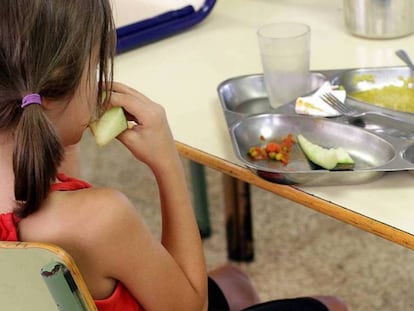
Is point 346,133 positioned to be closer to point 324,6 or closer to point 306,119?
point 306,119

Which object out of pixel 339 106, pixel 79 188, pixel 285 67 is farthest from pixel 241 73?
pixel 79 188

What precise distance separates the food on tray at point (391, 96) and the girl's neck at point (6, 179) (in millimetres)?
567

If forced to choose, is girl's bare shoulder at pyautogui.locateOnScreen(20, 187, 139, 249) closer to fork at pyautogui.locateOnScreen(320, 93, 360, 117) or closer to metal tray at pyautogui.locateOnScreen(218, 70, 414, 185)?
metal tray at pyautogui.locateOnScreen(218, 70, 414, 185)

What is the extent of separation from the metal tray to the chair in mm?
352

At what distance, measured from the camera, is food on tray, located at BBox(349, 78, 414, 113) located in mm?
1190

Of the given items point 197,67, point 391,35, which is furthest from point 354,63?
point 197,67

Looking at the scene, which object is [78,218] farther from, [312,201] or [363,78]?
[363,78]

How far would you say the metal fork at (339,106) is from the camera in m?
1.16

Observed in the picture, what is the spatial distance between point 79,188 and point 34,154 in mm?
117

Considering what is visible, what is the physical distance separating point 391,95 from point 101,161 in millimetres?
1430

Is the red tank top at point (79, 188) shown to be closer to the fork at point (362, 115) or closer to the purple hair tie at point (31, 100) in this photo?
the purple hair tie at point (31, 100)

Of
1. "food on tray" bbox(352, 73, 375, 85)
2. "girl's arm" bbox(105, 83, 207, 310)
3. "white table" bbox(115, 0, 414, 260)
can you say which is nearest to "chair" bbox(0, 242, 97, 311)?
"girl's arm" bbox(105, 83, 207, 310)

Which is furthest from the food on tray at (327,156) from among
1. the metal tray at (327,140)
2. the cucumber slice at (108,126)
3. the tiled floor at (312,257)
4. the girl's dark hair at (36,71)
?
the tiled floor at (312,257)

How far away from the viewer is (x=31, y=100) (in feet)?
2.65
